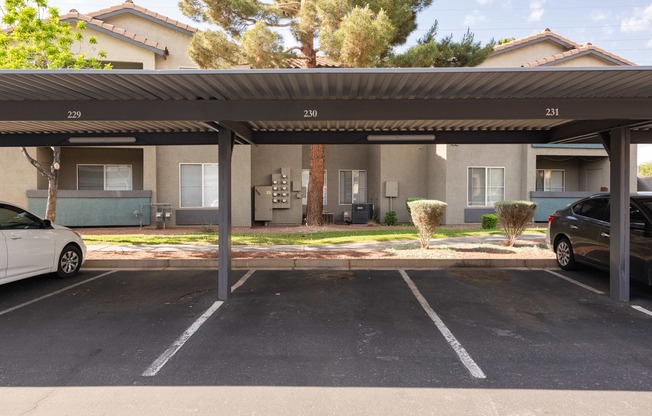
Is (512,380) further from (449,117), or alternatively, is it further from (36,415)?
(36,415)

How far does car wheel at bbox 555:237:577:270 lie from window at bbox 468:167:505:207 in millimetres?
8614

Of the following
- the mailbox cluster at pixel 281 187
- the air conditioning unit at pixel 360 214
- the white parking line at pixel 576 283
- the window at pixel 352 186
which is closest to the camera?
the white parking line at pixel 576 283

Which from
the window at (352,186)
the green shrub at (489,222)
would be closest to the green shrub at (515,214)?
the green shrub at (489,222)

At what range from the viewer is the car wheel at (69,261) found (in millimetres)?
7715

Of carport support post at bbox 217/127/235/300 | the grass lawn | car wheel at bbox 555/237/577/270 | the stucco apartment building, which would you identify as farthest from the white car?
car wheel at bbox 555/237/577/270

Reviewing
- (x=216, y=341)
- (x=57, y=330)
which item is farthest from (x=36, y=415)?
(x=57, y=330)

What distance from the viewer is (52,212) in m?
11.5

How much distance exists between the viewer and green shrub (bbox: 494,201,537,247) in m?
10.5

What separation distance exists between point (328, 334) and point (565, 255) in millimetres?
6179

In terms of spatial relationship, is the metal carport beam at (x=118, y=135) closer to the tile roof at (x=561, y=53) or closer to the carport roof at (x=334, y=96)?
the carport roof at (x=334, y=96)

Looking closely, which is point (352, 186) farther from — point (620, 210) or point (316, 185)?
point (620, 210)

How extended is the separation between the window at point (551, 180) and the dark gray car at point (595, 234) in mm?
12070

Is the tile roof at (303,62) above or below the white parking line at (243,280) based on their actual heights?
above

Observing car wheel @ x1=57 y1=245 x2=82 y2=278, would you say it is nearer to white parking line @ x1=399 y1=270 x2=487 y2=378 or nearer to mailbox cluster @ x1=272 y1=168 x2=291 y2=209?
white parking line @ x1=399 y1=270 x2=487 y2=378
